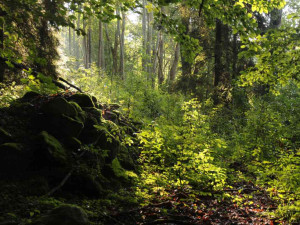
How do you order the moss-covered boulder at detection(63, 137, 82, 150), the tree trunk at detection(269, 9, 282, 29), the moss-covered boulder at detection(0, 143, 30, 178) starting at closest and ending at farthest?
the moss-covered boulder at detection(0, 143, 30, 178)
the moss-covered boulder at detection(63, 137, 82, 150)
the tree trunk at detection(269, 9, 282, 29)

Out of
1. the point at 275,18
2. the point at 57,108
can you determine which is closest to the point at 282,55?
the point at 57,108

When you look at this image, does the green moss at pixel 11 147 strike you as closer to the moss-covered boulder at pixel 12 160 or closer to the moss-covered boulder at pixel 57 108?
the moss-covered boulder at pixel 12 160

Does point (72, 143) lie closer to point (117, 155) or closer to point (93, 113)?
point (93, 113)

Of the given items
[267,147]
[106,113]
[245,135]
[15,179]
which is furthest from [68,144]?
[245,135]

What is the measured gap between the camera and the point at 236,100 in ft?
37.9

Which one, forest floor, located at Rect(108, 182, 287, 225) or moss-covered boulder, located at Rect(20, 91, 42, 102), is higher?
moss-covered boulder, located at Rect(20, 91, 42, 102)

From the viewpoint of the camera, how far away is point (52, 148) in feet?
12.4

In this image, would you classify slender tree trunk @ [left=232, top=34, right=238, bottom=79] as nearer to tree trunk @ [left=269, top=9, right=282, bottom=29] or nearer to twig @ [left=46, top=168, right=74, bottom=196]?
tree trunk @ [left=269, top=9, right=282, bottom=29]

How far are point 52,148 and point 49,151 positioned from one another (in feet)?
0.29

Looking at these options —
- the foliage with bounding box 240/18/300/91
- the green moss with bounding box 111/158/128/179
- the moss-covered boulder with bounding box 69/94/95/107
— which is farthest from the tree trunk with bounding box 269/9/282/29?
the green moss with bounding box 111/158/128/179

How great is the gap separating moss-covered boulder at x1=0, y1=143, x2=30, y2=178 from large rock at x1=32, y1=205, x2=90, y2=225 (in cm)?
129

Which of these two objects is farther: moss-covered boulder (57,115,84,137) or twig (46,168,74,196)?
moss-covered boulder (57,115,84,137)

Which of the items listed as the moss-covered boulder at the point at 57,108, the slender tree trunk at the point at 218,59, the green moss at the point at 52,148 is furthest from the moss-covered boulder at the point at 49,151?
the slender tree trunk at the point at 218,59

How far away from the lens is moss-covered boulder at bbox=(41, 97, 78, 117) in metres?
4.27
